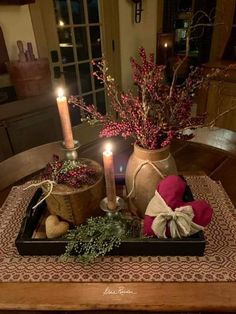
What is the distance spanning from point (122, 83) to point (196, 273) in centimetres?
275

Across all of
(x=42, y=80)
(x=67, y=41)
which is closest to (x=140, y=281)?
(x=42, y=80)

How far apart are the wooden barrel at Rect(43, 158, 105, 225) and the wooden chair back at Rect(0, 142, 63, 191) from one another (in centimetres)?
49

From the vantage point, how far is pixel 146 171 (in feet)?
2.29

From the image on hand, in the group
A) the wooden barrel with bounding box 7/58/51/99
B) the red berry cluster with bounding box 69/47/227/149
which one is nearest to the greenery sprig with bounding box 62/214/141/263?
the red berry cluster with bounding box 69/47/227/149

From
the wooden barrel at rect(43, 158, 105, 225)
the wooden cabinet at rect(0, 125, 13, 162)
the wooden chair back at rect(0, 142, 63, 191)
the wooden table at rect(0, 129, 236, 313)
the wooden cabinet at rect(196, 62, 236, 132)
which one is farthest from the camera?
the wooden cabinet at rect(196, 62, 236, 132)

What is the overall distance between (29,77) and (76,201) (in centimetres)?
145

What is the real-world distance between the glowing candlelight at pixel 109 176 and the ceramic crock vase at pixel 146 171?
0.08m

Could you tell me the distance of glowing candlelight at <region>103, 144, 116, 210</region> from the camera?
0.62m

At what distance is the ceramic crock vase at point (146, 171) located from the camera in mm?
688

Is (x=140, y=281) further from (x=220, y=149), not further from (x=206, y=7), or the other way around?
(x=206, y=7)

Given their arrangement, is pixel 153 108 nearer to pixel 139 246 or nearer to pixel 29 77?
pixel 139 246

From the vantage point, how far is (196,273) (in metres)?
0.60

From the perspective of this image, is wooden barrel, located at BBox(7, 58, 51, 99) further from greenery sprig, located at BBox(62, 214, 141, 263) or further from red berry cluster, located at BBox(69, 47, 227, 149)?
greenery sprig, located at BBox(62, 214, 141, 263)

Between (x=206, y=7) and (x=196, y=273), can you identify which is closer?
(x=196, y=273)
